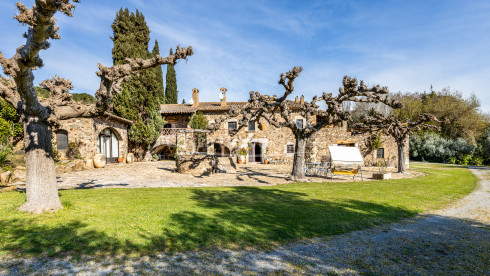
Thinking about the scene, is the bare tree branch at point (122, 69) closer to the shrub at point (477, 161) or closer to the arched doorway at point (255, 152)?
the arched doorway at point (255, 152)

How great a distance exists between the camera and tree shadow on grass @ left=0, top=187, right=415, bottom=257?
341cm

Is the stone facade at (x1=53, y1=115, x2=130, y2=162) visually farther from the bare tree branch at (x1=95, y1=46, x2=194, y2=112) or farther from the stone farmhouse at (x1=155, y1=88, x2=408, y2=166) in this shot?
the bare tree branch at (x1=95, y1=46, x2=194, y2=112)

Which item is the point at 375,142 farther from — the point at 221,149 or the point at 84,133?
the point at 84,133

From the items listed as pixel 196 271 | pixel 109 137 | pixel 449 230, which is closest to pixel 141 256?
pixel 196 271

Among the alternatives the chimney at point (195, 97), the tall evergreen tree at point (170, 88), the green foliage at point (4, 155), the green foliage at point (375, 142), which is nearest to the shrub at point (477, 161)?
the green foliage at point (375, 142)

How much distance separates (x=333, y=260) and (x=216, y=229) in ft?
6.37

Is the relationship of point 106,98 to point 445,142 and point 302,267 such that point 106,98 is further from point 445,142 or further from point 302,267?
point 445,142

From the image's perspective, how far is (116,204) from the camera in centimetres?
579

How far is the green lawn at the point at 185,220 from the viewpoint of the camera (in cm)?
353

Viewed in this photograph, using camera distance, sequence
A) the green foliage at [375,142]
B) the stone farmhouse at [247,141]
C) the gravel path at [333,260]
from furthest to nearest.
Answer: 1. the green foliage at [375,142]
2. the stone farmhouse at [247,141]
3. the gravel path at [333,260]

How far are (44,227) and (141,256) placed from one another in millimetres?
2213

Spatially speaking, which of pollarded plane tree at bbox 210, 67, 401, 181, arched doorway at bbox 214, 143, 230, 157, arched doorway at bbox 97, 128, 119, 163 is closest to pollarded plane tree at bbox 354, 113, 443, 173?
pollarded plane tree at bbox 210, 67, 401, 181

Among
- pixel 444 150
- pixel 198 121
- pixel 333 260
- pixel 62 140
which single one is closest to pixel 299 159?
pixel 333 260

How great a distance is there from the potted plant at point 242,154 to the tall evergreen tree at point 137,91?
318 inches
